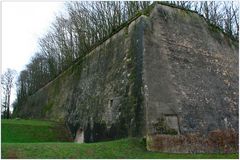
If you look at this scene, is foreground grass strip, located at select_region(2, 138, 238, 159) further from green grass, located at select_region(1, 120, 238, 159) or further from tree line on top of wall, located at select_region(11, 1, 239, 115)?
tree line on top of wall, located at select_region(11, 1, 239, 115)

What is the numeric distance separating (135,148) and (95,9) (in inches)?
730

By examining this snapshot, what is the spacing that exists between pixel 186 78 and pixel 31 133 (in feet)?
25.4

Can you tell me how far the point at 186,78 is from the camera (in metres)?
15.0

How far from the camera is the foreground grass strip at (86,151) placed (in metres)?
10.1

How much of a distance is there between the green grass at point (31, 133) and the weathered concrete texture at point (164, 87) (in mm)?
895

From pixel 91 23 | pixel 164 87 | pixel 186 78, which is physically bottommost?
pixel 164 87

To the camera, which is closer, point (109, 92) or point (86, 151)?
point (86, 151)

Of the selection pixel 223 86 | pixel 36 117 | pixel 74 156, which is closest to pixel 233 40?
pixel 223 86

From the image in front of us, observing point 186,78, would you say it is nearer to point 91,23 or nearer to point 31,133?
point 31,133

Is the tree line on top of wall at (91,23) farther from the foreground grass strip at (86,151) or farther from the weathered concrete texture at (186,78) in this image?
the foreground grass strip at (86,151)

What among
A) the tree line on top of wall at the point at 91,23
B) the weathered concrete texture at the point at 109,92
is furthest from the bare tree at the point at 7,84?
the weathered concrete texture at the point at 109,92

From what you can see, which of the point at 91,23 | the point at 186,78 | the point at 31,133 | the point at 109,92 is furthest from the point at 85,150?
the point at 91,23

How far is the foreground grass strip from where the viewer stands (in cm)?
1015

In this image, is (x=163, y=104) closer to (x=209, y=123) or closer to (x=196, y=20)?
(x=209, y=123)
